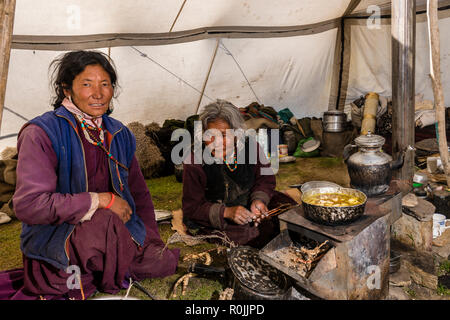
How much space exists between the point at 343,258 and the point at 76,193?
141 centimetres

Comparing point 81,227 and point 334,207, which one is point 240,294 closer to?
point 334,207

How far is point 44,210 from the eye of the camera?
1808 mm

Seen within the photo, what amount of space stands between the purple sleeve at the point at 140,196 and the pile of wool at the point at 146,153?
2.59 metres

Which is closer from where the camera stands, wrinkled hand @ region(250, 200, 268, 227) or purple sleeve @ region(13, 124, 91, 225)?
purple sleeve @ region(13, 124, 91, 225)

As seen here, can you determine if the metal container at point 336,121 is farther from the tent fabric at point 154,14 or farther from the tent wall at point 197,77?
the tent fabric at point 154,14

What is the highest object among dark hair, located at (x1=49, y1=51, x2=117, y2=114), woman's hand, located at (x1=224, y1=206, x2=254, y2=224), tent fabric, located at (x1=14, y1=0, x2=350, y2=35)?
tent fabric, located at (x1=14, y1=0, x2=350, y2=35)

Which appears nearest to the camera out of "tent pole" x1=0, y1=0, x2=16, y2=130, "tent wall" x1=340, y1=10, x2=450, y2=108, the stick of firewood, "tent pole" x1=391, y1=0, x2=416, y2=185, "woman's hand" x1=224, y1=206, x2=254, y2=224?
"tent pole" x1=0, y1=0, x2=16, y2=130

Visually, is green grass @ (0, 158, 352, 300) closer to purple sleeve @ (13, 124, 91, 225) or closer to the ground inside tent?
the ground inside tent

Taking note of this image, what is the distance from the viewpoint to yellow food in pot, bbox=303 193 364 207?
2.07 meters

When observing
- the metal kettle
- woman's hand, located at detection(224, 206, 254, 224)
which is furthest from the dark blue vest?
the metal kettle

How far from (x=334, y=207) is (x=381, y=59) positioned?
16.1 ft

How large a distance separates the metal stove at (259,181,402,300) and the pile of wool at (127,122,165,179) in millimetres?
3243
